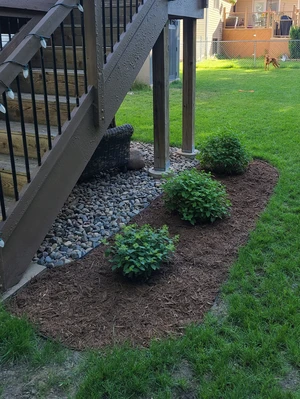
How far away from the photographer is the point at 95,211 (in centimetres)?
401

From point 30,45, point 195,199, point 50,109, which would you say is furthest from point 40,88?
point 195,199

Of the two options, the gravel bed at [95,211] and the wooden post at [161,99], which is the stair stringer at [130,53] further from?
the gravel bed at [95,211]

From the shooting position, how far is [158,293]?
107 inches

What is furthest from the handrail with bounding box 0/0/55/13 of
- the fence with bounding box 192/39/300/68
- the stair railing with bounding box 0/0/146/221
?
the fence with bounding box 192/39/300/68

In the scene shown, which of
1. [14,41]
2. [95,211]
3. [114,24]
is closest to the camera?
[14,41]

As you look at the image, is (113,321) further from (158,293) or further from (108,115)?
(108,115)

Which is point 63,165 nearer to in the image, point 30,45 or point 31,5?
point 30,45

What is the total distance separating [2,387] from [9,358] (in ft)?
0.62

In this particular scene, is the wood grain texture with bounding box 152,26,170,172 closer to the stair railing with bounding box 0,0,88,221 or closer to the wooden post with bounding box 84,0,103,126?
the stair railing with bounding box 0,0,88,221

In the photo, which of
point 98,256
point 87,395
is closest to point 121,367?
point 87,395

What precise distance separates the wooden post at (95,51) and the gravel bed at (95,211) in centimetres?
94

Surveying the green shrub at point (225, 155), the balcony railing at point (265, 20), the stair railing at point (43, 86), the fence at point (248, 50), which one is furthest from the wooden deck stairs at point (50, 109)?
the balcony railing at point (265, 20)

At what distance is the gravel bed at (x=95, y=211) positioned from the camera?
3.29 meters

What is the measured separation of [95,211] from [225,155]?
5.75ft
